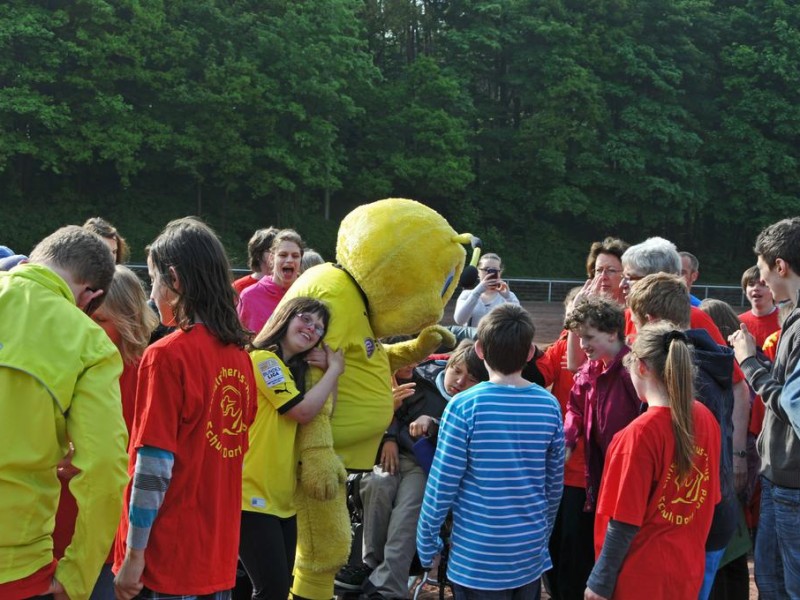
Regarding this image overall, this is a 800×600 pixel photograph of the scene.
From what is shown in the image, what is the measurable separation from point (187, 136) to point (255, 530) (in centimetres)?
2816

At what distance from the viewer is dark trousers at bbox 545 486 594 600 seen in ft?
14.7

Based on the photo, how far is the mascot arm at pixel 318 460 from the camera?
11.9 ft

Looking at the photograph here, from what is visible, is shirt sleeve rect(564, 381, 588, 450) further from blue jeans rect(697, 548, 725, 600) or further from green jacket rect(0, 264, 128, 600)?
green jacket rect(0, 264, 128, 600)

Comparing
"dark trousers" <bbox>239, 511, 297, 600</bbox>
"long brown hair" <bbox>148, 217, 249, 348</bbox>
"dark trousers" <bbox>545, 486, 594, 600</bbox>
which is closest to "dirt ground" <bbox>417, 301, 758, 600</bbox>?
"dark trousers" <bbox>545, 486, 594, 600</bbox>

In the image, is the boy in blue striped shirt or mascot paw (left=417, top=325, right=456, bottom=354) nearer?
the boy in blue striped shirt

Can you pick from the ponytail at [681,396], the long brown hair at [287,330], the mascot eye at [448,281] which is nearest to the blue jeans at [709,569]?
the ponytail at [681,396]

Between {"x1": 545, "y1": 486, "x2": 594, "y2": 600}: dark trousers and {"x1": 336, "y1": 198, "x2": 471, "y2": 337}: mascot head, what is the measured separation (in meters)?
1.24

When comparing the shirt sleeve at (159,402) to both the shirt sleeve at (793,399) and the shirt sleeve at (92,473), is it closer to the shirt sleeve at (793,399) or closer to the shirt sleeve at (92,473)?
the shirt sleeve at (92,473)

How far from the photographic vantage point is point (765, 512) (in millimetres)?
4043

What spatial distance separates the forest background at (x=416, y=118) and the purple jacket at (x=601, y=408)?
1030 inches

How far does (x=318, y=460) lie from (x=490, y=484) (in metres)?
0.75

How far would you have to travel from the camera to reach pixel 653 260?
4.82 meters

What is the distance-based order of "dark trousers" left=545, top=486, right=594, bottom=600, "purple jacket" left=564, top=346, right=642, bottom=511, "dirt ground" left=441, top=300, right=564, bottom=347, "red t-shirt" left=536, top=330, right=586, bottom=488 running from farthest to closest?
"dirt ground" left=441, top=300, right=564, bottom=347 → "red t-shirt" left=536, top=330, right=586, bottom=488 → "dark trousers" left=545, top=486, right=594, bottom=600 → "purple jacket" left=564, top=346, right=642, bottom=511

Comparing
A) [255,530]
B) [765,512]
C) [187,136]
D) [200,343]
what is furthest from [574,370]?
[187,136]
